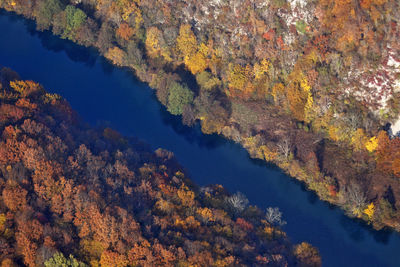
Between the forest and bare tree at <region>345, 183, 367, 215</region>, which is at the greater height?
the forest

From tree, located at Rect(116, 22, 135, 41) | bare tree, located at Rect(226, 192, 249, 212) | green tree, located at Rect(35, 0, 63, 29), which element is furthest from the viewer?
green tree, located at Rect(35, 0, 63, 29)

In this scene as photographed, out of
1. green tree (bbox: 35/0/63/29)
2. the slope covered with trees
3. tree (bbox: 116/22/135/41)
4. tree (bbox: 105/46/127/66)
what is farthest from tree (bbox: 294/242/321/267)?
green tree (bbox: 35/0/63/29)

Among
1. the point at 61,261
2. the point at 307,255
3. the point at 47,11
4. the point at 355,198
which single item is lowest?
the point at 61,261

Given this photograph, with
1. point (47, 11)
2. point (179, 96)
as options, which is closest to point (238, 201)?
point (179, 96)

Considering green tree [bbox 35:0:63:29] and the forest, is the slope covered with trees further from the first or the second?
green tree [bbox 35:0:63:29]

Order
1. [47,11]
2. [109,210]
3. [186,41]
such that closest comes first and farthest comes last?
[109,210]
[186,41]
[47,11]

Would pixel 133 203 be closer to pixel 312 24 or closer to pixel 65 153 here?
pixel 65 153

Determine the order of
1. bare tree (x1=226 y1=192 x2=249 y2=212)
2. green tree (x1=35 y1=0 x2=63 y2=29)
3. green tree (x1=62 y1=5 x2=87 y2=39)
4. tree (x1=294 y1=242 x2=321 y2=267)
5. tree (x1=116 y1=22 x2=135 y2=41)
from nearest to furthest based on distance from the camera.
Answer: tree (x1=294 y1=242 x2=321 y2=267), bare tree (x1=226 y1=192 x2=249 y2=212), tree (x1=116 y1=22 x2=135 y2=41), green tree (x1=62 y1=5 x2=87 y2=39), green tree (x1=35 y1=0 x2=63 y2=29)

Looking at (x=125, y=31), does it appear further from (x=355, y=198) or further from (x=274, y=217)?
(x=355, y=198)
